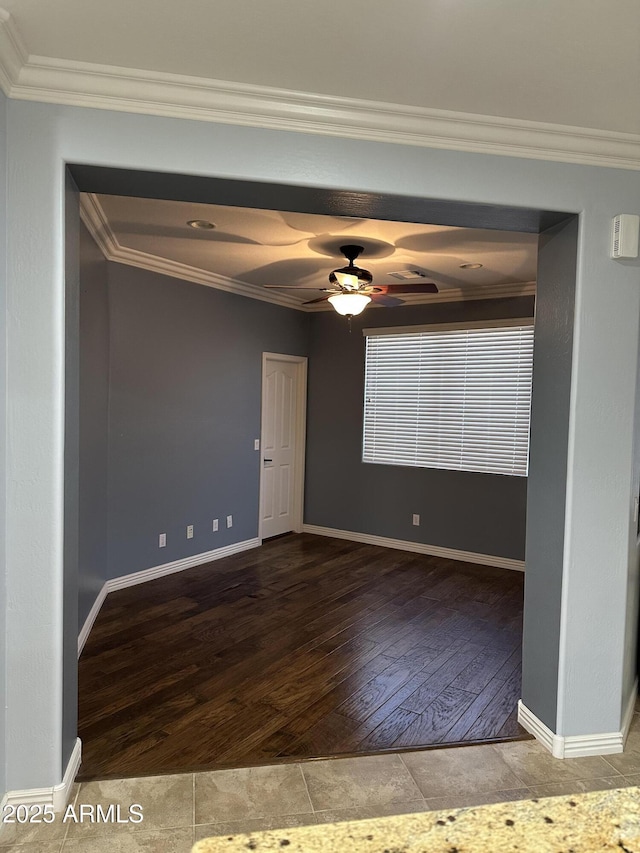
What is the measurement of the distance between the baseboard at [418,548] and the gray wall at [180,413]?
3.23 feet

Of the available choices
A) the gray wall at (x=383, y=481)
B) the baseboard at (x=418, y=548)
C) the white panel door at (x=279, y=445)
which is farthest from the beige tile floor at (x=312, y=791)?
the white panel door at (x=279, y=445)

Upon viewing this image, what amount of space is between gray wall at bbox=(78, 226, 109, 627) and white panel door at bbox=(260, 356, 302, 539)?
2.11 meters

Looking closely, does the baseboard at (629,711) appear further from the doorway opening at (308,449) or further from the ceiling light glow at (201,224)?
the ceiling light glow at (201,224)

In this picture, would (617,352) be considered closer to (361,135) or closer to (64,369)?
(361,135)

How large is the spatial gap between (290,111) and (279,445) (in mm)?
4620

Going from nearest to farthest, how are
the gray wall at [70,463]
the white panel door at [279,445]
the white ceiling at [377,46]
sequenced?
1. the white ceiling at [377,46]
2. the gray wall at [70,463]
3. the white panel door at [279,445]

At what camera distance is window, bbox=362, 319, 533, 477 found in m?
5.48

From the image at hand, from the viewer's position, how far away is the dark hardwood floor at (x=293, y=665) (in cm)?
262

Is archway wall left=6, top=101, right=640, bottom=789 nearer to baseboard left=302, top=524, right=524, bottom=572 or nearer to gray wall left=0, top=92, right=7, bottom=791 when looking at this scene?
gray wall left=0, top=92, right=7, bottom=791

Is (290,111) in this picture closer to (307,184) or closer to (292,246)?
(307,184)

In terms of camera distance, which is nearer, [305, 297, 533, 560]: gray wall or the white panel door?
[305, 297, 533, 560]: gray wall

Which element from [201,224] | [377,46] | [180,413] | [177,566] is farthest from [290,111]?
[177,566]

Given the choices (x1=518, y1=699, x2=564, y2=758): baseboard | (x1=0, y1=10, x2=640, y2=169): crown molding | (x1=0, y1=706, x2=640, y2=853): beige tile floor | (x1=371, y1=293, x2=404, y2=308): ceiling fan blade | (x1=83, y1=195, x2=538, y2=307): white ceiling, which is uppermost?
(x1=83, y1=195, x2=538, y2=307): white ceiling

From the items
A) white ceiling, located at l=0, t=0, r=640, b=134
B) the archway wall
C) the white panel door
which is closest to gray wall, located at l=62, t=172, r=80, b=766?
the archway wall
